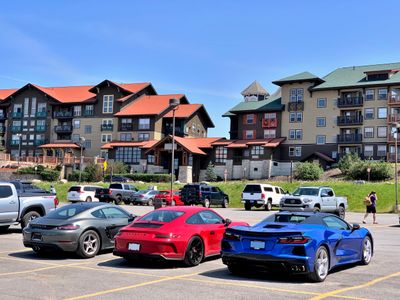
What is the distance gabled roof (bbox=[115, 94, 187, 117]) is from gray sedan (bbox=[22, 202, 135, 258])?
222ft

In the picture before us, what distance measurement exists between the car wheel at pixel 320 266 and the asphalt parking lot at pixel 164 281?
144 mm

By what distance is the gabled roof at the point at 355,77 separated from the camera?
68619mm

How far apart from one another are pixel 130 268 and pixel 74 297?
10.6 ft

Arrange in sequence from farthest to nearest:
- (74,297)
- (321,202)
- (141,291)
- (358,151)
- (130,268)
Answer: (358,151), (321,202), (130,268), (141,291), (74,297)

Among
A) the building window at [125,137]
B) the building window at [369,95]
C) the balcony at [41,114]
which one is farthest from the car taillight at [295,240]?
the balcony at [41,114]

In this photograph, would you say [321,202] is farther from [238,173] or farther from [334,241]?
[238,173]

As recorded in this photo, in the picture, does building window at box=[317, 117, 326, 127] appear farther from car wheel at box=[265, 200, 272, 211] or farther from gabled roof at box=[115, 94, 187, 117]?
car wheel at box=[265, 200, 272, 211]

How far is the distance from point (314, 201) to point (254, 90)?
73786mm

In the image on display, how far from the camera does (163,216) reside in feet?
40.0

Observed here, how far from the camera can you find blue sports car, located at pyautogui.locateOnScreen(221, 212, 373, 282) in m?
9.73

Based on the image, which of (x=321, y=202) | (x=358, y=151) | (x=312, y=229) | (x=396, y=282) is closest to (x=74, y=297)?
(x=312, y=229)

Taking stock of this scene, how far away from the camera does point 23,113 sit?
93.7m

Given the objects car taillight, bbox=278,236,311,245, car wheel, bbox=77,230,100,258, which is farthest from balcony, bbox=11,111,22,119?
car taillight, bbox=278,236,311,245

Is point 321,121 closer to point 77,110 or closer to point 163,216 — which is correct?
point 77,110
